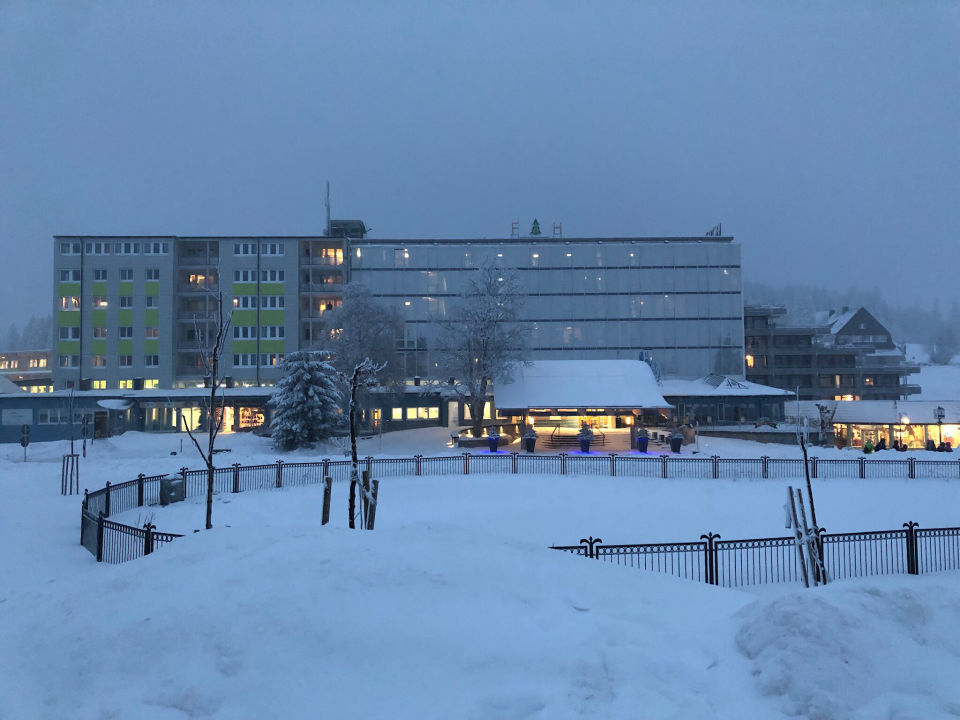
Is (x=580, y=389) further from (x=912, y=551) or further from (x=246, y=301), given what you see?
(x=246, y=301)

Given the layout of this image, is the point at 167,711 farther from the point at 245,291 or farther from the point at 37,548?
the point at 245,291

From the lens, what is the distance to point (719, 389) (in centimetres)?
5194

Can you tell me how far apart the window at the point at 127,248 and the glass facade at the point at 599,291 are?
20.8 m

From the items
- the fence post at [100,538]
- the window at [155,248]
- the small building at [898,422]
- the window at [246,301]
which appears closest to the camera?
the fence post at [100,538]

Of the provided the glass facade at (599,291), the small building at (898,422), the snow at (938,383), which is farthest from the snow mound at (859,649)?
the snow at (938,383)

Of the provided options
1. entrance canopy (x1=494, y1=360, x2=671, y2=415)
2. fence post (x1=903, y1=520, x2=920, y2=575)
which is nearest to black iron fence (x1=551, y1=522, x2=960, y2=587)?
fence post (x1=903, y1=520, x2=920, y2=575)

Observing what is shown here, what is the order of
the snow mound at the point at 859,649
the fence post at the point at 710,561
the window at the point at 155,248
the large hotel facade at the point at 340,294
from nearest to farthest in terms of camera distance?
the snow mound at the point at 859,649, the fence post at the point at 710,561, the large hotel facade at the point at 340,294, the window at the point at 155,248

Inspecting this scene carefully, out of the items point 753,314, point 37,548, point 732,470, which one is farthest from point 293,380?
point 753,314

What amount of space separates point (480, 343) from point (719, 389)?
81.4ft

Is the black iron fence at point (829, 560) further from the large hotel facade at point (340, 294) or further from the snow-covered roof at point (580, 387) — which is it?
the large hotel facade at point (340, 294)

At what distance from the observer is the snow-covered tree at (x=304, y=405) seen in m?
35.2

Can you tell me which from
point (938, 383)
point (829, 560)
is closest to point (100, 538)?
point (829, 560)

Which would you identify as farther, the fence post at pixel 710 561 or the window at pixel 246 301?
the window at pixel 246 301

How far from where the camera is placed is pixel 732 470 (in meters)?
24.6
